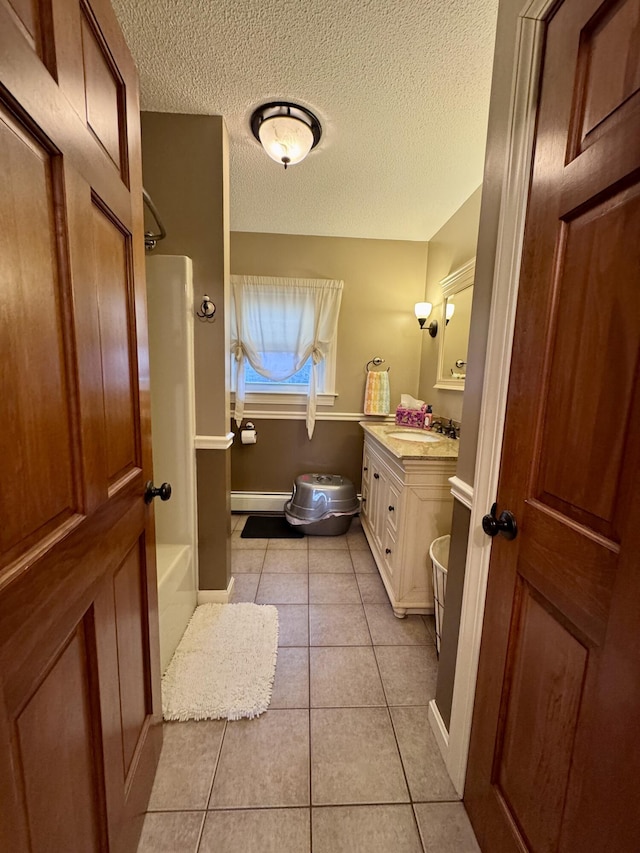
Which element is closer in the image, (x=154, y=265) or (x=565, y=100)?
(x=565, y=100)

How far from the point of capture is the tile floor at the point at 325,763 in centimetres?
100

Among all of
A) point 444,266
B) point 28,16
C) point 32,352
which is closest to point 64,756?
point 32,352

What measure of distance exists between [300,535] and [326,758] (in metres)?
1.74

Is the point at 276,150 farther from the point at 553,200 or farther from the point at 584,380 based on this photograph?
the point at 584,380

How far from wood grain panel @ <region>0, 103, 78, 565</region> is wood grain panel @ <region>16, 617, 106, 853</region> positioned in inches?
10.2

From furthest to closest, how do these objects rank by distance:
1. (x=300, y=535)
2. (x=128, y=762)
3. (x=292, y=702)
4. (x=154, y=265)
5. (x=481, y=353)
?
1. (x=300, y=535)
2. (x=154, y=265)
3. (x=292, y=702)
4. (x=481, y=353)
5. (x=128, y=762)

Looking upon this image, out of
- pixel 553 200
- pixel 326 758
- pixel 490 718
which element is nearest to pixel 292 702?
pixel 326 758

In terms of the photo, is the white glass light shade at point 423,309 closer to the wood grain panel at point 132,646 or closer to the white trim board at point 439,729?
the white trim board at point 439,729

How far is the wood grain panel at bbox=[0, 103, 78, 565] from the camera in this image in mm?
477

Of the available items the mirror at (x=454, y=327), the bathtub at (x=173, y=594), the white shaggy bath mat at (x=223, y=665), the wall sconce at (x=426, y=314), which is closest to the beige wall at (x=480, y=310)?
the white shaggy bath mat at (x=223, y=665)

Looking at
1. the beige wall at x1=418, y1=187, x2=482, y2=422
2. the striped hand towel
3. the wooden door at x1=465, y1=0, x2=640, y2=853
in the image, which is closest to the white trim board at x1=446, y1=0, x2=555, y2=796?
the wooden door at x1=465, y1=0, x2=640, y2=853

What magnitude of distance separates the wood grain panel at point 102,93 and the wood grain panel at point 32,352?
260 millimetres

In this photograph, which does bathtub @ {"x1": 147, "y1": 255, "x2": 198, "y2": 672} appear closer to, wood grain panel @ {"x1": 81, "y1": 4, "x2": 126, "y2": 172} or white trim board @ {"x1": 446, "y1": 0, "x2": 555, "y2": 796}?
wood grain panel @ {"x1": 81, "y1": 4, "x2": 126, "y2": 172}

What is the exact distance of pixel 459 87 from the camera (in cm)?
146
